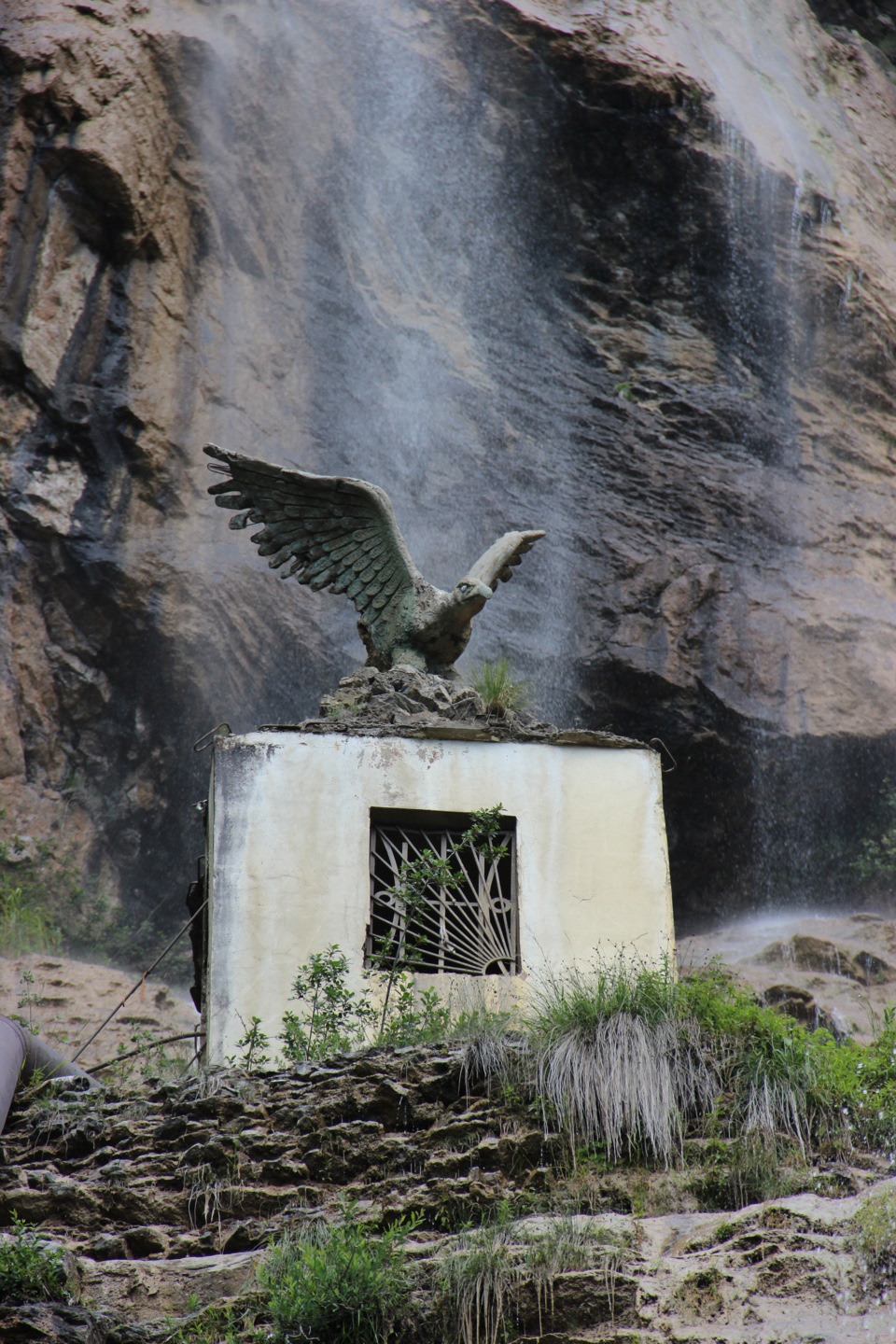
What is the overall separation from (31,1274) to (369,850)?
3.88 meters

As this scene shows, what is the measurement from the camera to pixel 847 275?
21.2m

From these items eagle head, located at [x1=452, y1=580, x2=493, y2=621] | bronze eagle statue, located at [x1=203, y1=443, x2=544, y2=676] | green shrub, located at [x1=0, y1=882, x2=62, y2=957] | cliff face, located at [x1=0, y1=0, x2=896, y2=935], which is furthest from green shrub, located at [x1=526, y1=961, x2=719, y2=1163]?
cliff face, located at [x1=0, y1=0, x2=896, y2=935]

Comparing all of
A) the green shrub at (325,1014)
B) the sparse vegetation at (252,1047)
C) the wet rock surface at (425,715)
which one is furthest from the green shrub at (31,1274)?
the wet rock surface at (425,715)

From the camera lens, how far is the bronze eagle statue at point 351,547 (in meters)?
11.9

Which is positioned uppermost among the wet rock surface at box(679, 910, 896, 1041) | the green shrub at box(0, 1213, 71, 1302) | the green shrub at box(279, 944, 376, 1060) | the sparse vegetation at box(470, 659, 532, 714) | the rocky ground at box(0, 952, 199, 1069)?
the sparse vegetation at box(470, 659, 532, 714)

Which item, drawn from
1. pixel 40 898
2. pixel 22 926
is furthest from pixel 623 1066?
pixel 40 898

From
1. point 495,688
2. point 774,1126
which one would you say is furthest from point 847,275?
point 774,1126

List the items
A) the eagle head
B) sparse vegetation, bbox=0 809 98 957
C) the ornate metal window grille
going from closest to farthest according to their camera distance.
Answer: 1. the ornate metal window grille
2. the eagle head
3. sparse vegetation, bbox=0 809 98 957

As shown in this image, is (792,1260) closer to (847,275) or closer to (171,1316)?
(171,1316)

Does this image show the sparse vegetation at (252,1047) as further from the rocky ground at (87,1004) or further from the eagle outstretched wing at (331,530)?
the rocky ground at (87,1004)

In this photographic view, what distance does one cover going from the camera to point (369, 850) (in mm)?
10008

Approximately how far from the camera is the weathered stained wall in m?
9.51

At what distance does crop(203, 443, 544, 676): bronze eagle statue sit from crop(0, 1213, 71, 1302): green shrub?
19.0ft

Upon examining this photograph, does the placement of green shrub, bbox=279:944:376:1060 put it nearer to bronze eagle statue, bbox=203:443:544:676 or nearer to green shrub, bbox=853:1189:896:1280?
green shrub, bbox=853:1189:896:1280
